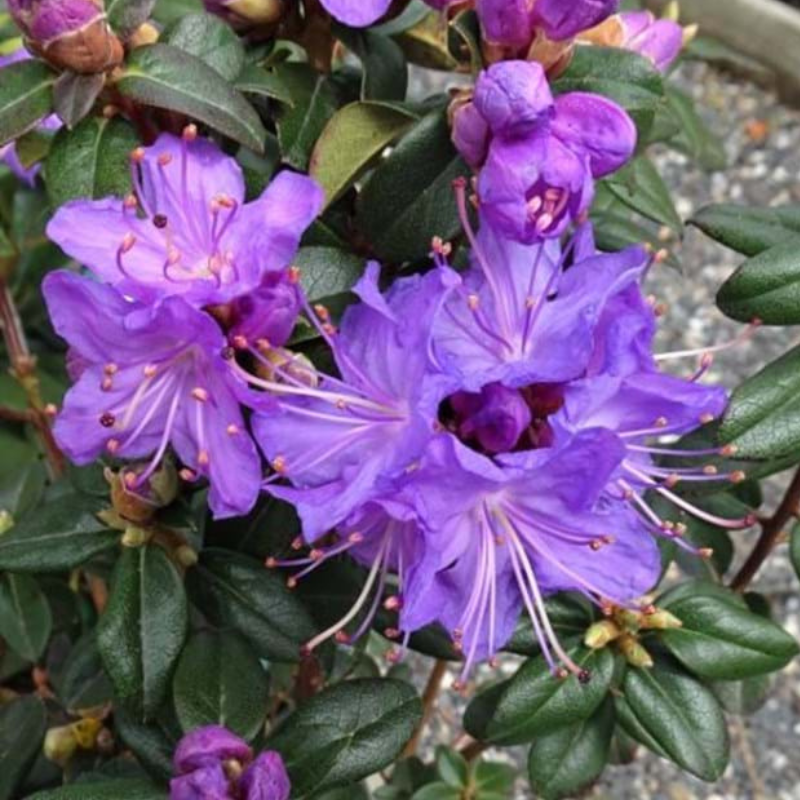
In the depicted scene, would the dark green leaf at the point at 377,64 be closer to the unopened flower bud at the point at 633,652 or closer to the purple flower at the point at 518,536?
the purple flower at the point at 518,536

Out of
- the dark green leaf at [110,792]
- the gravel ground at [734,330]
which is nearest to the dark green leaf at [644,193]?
the dark green leaf at [110,792]

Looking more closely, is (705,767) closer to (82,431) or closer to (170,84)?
(82,431)

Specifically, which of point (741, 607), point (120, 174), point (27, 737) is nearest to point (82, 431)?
point (120, 174)

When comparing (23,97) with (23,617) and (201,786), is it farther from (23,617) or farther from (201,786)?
(23,617)

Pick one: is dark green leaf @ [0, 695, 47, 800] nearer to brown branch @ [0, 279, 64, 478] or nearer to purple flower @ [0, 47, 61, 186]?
brown branch @ [0, 279, 64, 478]

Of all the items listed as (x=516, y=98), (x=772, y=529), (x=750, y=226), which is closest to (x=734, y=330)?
(x=772, y=529)

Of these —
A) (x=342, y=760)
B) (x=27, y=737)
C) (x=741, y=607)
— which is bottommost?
(x=27, y=737)
